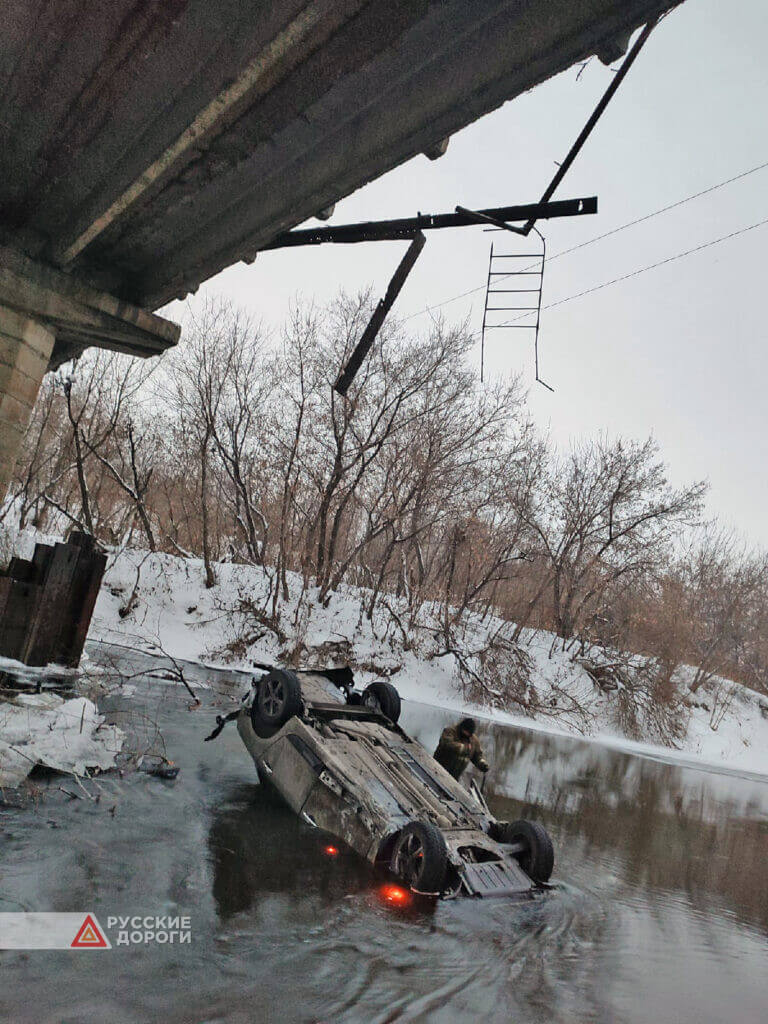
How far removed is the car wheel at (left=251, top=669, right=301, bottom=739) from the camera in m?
8.15

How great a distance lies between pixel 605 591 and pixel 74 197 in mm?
31872

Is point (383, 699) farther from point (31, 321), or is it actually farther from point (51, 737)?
point (31, 321)

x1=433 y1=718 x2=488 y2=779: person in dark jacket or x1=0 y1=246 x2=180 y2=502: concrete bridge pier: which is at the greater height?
x1=0 y1=246 x2=180 y2=502: concrete bridge pier

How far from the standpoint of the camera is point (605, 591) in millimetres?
35344

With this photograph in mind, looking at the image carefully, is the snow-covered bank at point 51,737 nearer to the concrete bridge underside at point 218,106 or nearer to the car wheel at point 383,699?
the concrete bridge underside at point 218,106

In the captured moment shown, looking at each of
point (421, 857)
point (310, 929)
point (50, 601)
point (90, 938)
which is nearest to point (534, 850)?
point (421, 857)

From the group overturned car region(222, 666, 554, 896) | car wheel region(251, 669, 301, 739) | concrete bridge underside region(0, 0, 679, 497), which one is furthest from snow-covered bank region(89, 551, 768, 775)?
concrete bridge underside region(0, 0, 679, 497)

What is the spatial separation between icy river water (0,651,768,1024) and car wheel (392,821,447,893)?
28 centimetres

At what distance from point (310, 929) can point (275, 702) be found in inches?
126

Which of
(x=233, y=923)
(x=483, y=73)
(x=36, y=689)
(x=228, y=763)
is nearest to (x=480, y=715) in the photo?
(x=228, y=763)

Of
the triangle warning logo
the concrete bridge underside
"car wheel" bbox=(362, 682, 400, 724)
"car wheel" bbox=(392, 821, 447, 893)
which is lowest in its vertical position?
the triangle warning logo

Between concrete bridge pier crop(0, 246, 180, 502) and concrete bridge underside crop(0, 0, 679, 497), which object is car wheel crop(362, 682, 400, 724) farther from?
concrete bridge underside crop(0, 0, 679, 497)

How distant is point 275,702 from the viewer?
8312 millimetres

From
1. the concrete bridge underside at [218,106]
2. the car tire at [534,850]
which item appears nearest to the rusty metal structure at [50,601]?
the concrete bridge underside at [218,106]
